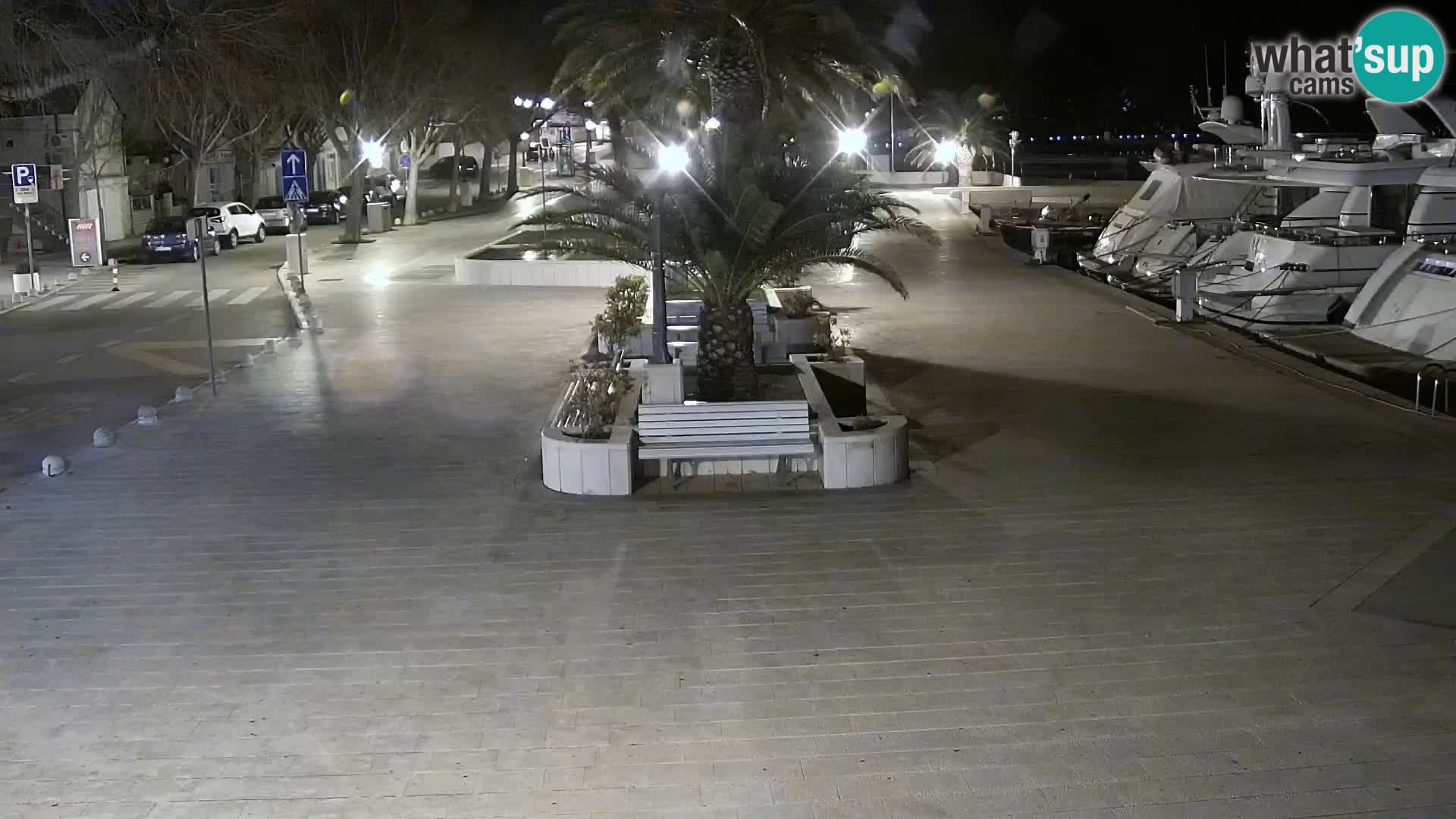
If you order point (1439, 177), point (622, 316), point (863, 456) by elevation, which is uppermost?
point (1439, 177)

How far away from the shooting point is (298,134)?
180 ft

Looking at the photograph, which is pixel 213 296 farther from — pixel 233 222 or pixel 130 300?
pixel 233 222

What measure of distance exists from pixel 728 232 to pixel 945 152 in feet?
182

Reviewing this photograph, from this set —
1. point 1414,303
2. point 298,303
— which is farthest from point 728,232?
point 298,303

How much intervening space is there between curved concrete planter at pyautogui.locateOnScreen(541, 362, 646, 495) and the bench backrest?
0.29 metres

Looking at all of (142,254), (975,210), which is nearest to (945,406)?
(142,254)

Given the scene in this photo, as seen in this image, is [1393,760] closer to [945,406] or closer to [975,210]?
[945,406]

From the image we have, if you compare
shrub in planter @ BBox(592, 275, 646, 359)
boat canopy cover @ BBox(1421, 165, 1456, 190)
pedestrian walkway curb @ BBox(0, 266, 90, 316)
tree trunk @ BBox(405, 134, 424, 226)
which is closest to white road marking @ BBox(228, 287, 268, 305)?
pedestrian walkway curb @ BBox(0, 266, 90, 316)

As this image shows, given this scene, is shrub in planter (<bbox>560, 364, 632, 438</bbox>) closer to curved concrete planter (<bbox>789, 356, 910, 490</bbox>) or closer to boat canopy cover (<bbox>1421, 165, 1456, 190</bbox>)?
curved concrete planter (<bbox>789, 356, 910, 490</bbox>)

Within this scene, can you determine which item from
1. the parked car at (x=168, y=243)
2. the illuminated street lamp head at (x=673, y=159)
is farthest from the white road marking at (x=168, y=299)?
the illuminated street lamp head at (x=673, y=159)

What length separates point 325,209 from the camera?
168ft

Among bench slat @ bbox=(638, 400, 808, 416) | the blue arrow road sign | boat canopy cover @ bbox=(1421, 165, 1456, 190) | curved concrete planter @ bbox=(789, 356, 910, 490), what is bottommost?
curved concrete planter @ bbox=(789, 356, 910, 490)

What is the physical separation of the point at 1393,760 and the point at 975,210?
139 ft

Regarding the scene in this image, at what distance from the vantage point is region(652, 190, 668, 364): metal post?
13.4 metres
